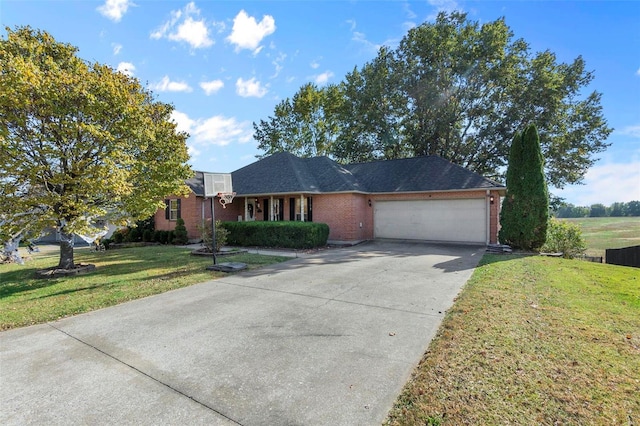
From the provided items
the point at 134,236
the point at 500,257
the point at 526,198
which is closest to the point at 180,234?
the point at 134,236

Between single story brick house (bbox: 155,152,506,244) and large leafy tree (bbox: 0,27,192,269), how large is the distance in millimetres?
6104

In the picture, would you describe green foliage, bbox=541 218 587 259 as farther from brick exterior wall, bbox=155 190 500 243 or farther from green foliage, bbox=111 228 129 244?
green foliage, bbox=111 228 129 244

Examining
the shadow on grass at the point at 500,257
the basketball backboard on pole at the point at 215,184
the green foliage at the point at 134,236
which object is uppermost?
the basketball backboard on pole at the point at 215,184

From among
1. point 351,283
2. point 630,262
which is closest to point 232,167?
point 351,283

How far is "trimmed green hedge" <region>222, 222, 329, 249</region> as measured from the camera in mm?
13805

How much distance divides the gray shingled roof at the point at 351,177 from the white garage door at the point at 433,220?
2.96ft

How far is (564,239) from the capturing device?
1398 cm

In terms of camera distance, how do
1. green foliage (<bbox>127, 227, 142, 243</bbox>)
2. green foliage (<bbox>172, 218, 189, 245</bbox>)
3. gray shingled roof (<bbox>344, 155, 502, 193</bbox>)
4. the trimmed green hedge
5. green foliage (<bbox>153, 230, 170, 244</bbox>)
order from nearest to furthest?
the trimmed green hedge, gray shingled roof (<bbox>344, 155, 502, 193</bbox>), green foliage (<bbox>172, 218, 189, 245</bbox>), green foliage (<bbox>153, 230, 170, 244</bbox>), green foliage (<bbox>127, 227, 142, 243</bbox>)

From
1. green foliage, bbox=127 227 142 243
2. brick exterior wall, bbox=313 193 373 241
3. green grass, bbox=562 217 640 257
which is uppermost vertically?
brick exterior wall, bbox=313 193 373 241

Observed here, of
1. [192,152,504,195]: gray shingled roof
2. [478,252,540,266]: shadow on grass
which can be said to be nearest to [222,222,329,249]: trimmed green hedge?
[192,152,504,195]: gray shingled roof

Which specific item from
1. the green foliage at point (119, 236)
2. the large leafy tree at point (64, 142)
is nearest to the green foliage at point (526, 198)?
the large leafy tree at point (64, 142)

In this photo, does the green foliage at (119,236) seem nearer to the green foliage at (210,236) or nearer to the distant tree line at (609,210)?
the green foliage at (210,236)

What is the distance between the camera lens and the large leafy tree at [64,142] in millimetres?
7129

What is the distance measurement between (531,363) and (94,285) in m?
9.08
